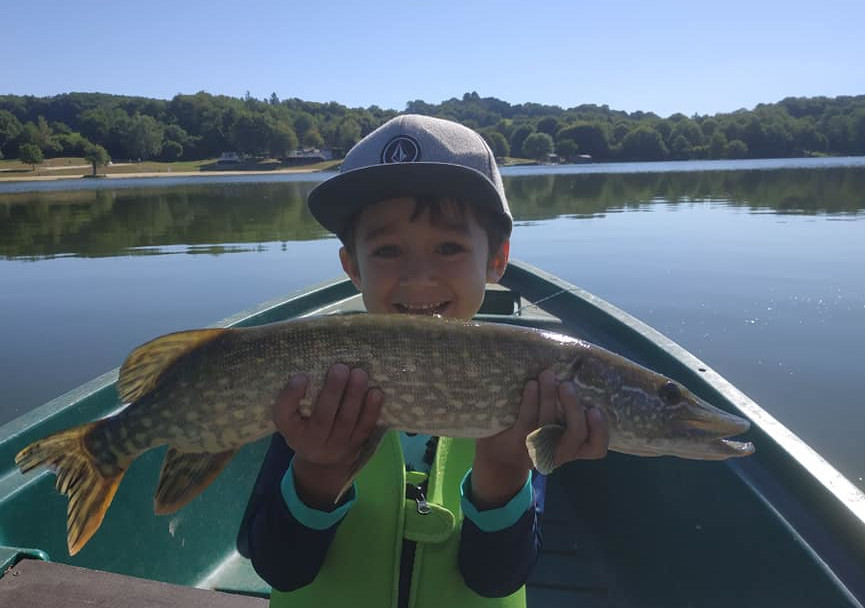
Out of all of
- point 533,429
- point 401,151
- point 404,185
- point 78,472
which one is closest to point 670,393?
point 533,429

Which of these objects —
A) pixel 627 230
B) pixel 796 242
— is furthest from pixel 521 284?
pixel 627 230

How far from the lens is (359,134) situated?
→ 4631 inches

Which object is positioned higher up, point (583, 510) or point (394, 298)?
point (394, 298)

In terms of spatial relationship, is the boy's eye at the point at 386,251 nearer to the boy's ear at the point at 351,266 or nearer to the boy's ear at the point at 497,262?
the boy's ear at the point at 351,266

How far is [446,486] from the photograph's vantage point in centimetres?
252

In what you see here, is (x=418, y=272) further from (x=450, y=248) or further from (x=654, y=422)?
(x=654, y=422)

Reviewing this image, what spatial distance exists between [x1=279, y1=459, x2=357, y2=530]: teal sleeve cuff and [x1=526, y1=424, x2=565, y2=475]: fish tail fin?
0.67m

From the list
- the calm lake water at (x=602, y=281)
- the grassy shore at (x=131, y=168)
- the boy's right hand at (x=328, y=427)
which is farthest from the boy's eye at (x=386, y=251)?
the grassy shore at (x=131, y=168)

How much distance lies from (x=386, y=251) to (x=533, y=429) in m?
1.00

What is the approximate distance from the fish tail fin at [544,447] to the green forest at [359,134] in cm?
9705

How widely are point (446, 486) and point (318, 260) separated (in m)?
14.9

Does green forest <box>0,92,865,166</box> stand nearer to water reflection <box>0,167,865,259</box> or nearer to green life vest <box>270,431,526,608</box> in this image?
water reflection <box>0,167,865,259</box>

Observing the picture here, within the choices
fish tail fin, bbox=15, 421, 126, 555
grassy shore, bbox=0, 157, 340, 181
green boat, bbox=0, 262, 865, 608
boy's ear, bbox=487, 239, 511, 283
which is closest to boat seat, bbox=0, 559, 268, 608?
green boat, bbox=0, 262, 865, 608

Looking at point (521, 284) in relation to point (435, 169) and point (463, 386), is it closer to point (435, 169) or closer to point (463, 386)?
point (435, 169)
